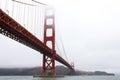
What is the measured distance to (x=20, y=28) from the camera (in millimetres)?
31344

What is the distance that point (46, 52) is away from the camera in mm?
47531

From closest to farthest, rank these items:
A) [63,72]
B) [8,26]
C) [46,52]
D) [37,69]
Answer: [8,26], [46,52], [63,72], [37,69]

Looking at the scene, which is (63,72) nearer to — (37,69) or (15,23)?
(37,69)

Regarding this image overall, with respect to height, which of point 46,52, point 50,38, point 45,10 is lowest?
point 46,52

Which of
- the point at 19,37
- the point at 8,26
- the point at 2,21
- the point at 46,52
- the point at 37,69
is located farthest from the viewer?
the point at 37,69

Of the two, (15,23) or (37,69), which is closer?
(15,23)

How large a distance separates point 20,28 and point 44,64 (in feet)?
66.0

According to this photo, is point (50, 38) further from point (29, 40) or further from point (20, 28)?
point (20, 28)

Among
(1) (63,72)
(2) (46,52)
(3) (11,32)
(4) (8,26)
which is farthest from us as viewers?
(1) (63,72)

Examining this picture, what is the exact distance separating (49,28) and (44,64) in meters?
7.44

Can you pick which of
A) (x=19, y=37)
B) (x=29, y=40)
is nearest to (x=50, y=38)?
(x=29, y=40)

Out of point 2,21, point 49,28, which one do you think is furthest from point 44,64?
point 2,21

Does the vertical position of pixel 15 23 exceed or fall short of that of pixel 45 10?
it falls short

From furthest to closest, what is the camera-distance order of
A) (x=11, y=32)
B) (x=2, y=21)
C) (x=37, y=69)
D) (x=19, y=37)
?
(x=37, y=69) < (x=19, y=37) < (x=11, y=32) < (x=2, y=21)
